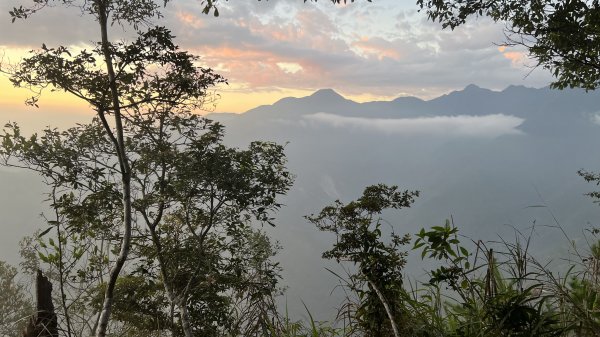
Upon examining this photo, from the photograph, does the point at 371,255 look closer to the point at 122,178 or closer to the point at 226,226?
the point at 122,178

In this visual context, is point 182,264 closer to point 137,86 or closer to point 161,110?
point 161,110

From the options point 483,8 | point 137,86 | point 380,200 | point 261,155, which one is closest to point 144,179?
point 261,155

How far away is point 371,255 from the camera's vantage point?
4.38m

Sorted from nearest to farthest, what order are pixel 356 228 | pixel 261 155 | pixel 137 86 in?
1. pixel 356 228
2. pixel 137 86
3. pixel 261 155

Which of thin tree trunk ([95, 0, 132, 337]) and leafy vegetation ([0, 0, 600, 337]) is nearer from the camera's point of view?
leafy vegetation ([0, 0, 600, 337])

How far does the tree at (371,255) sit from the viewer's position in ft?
11.8

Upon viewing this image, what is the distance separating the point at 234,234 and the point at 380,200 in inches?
216

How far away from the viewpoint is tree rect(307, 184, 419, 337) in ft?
11.8

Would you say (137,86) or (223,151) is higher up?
(137,86)

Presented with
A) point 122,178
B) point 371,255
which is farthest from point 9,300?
point 371,255

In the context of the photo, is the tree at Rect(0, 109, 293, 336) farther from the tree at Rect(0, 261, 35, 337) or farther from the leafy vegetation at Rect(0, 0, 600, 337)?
the tree at Rect(0, 261, 35, 337)

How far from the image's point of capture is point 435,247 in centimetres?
232

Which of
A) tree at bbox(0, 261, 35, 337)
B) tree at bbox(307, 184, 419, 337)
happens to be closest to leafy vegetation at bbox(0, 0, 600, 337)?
tree at bbox(307, 184, 419, 337)

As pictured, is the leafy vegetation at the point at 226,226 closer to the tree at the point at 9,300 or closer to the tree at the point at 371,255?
the tree at the point at 371,255
